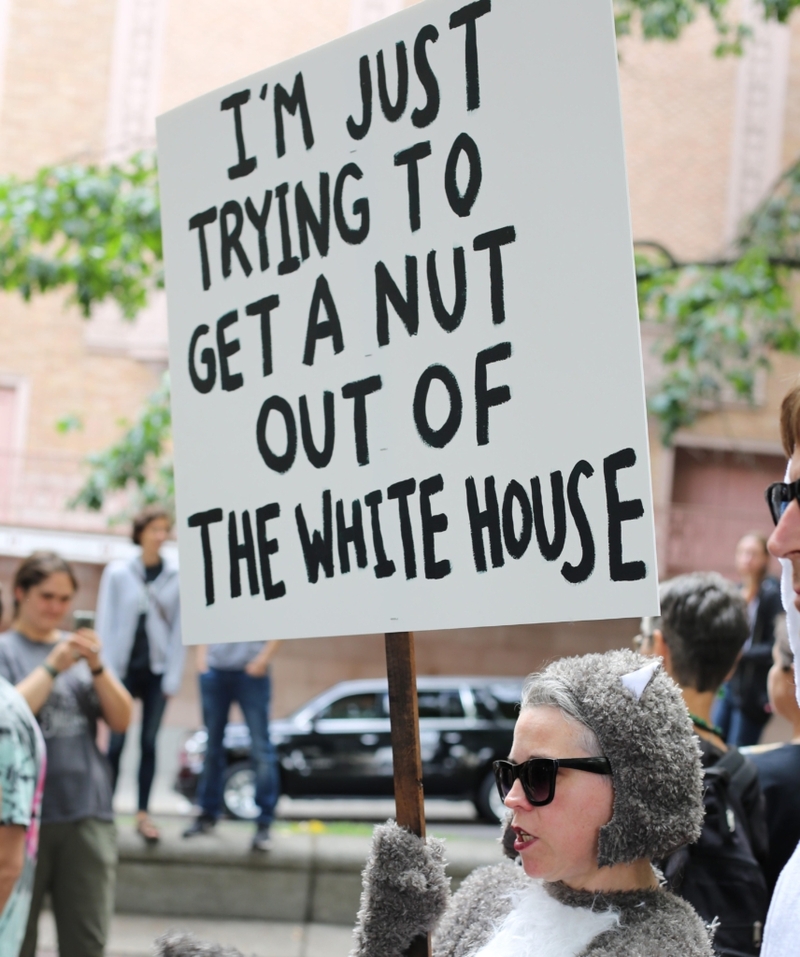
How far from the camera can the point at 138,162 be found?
30.0 feet

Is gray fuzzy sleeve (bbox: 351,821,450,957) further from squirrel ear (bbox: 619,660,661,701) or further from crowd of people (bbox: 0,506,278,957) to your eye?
crowd of people (bbox: 0,506,278,957)

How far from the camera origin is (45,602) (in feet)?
13.7

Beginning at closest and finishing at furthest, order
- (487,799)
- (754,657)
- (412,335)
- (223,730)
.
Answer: (412,335), (223,730), (754,657), (487,799)

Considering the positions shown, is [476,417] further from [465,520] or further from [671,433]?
[671,433]

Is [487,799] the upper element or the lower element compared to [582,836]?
lower

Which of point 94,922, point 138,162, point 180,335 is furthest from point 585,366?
point 138,162

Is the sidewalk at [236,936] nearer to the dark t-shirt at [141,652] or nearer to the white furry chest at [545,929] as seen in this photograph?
the dark t-shirt at [141,652]

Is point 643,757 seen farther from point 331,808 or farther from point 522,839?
point 331,808

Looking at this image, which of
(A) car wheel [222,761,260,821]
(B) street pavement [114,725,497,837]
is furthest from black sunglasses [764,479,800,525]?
(B) street pavement [114,725,497,837]

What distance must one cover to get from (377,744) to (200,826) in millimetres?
5013

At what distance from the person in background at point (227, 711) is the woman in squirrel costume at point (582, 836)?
4357mm

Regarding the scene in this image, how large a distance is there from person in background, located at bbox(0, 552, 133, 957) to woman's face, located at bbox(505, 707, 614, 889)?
2.51m

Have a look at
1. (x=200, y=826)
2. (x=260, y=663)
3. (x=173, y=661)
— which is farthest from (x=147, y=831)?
(x=260, y=663)

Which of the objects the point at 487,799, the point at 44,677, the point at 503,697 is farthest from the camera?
the point at 503,697
